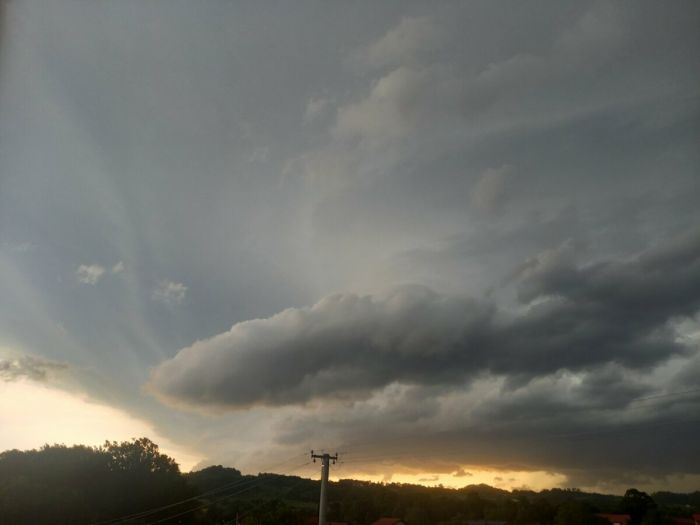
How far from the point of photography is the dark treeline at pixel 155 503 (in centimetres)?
8693

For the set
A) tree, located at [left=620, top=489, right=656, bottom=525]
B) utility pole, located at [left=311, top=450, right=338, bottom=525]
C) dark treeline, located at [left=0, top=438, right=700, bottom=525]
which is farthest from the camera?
tree, located at [left=620, top=489, right=656, bottom=525]

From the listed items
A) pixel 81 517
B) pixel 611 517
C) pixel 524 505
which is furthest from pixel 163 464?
pixel 611 517

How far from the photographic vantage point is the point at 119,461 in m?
115

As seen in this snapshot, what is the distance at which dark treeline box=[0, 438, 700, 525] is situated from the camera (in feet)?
285

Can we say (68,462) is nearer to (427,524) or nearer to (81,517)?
(81,517)

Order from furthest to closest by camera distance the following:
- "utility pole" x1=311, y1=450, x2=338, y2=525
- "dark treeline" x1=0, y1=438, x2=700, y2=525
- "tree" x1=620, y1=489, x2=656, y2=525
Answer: "tree" x1=620, y1=489, x2=656, y2=525
"dark treeline" x1=0, y1=438, x2=700, y2=525
"utility pole" x1=311, y1=450, x2=338, y2=525

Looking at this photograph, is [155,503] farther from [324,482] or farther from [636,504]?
[636,504]

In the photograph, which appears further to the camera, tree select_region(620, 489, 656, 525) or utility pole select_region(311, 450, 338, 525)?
tree select_region(620, 489, 656, 525)

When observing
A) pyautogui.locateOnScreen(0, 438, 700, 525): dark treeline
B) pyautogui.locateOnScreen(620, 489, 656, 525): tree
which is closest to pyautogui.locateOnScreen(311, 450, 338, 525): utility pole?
pyautogui.locateOnScreen(0, 438, 700, 525): dark treeline

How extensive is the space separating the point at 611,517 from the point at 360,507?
60.9 m

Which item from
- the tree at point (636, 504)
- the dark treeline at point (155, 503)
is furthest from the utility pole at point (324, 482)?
the tree at point (636, 504)

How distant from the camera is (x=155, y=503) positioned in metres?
108

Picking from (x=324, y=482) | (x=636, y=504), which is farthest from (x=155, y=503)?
(x=636, y=504)

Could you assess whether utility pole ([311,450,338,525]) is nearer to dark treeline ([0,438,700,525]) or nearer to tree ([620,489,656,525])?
dark treeline ([0,438,700,525])
